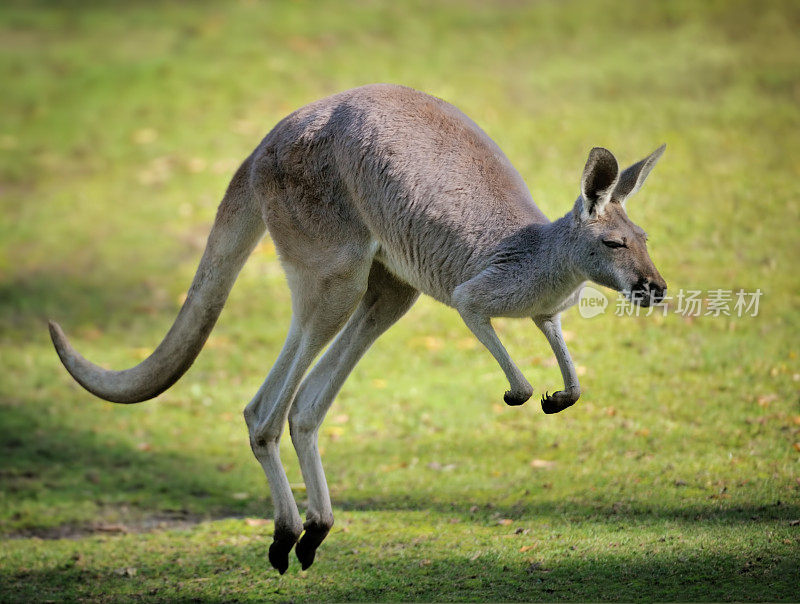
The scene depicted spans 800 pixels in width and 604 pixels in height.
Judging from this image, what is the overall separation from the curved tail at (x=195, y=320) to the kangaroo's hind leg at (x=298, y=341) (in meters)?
0.37

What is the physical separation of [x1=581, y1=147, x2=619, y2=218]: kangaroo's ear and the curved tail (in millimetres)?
1801

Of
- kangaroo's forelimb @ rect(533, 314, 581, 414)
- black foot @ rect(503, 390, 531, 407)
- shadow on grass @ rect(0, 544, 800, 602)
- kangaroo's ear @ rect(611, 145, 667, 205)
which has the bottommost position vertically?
shadow on grass @ rect(0, 544, 800, 602)

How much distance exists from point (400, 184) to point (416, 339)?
4.38 m

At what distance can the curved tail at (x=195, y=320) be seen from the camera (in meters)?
5.09

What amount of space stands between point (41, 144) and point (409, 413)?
7.12 m

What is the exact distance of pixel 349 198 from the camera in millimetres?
4852

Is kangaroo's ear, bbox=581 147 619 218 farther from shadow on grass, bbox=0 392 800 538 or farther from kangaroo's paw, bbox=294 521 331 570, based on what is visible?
shadow on grass, bbox=0 392 800 538

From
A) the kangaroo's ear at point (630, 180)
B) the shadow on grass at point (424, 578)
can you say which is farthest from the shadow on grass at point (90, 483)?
the kangaroo's ear at point (630, 180)

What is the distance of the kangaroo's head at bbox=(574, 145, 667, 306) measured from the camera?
389 centimetres

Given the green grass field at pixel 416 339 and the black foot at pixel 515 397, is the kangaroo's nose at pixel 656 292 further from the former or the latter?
the green grass field at pixel 416 339

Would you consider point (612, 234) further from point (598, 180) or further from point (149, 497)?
point (149, 497)

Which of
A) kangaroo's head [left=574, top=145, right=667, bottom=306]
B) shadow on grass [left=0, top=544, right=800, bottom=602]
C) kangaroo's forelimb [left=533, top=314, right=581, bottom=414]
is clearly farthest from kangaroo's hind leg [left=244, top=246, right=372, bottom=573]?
kangaroo's head [left=574, top=145, right=667, bottom=306]

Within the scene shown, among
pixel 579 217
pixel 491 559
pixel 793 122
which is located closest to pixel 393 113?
pixel 579 217

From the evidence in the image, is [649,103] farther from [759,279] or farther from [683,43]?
[759,279]
